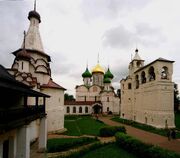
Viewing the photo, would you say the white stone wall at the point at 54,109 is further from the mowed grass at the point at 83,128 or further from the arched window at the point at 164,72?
the arched window at the point at 164,72

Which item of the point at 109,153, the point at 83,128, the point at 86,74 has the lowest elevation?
the point at 83,128

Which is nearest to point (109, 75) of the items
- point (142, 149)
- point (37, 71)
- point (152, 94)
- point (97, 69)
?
point (97, 69)

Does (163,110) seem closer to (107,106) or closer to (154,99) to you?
(154,99)

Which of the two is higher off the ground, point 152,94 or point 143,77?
point 143,77

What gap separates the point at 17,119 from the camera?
844 centimetres

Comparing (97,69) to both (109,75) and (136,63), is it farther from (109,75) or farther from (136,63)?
→ (136,63)

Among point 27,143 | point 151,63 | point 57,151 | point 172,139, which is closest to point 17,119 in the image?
point 27,143

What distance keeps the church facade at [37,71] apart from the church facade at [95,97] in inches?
1097

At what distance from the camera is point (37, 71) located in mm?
21828

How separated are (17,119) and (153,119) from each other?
71.1ft

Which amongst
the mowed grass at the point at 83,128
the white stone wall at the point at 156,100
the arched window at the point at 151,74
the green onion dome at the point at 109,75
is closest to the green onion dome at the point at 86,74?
the green onion dome at the point at 109,75

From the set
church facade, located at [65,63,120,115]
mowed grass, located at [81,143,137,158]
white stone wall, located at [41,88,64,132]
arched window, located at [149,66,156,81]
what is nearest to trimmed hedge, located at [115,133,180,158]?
mowed grass, located at [81,143,137,158]

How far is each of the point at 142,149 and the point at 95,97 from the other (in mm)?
42983

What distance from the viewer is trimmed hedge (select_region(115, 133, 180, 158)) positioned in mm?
9986
